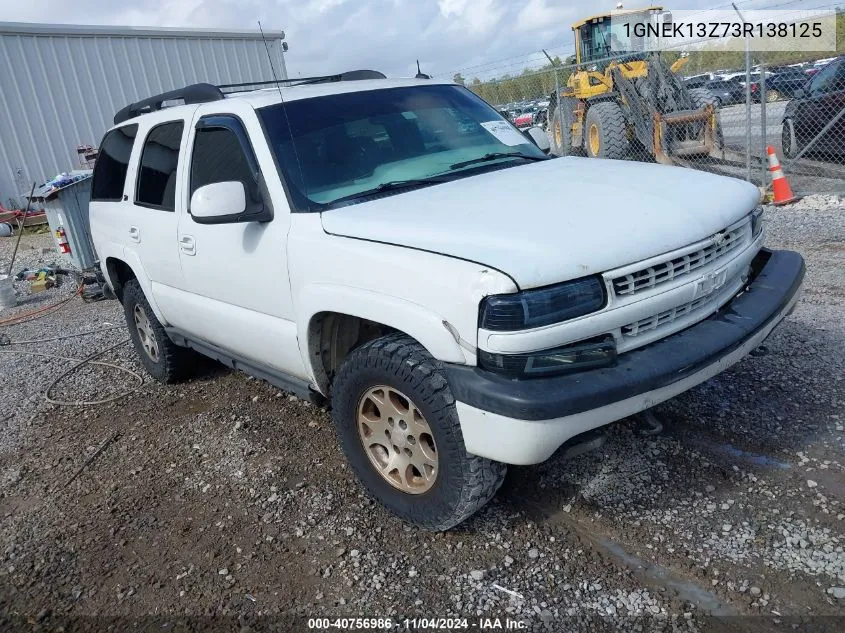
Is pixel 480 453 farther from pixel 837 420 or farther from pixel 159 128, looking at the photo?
pixel 159 128

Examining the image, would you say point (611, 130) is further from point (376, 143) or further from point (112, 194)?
point (376, 143)

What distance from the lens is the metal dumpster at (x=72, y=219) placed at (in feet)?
30.7

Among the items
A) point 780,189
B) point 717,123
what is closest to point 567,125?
point 717,123

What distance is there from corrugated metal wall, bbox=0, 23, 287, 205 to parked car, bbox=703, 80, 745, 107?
1080 cm

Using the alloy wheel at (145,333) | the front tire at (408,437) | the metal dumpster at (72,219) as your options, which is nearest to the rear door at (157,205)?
the alloy wheel at (145,333)

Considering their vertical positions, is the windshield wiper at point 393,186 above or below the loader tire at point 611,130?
above

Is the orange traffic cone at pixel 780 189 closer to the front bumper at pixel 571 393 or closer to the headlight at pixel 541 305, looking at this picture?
the front bumper at pixel 571 393

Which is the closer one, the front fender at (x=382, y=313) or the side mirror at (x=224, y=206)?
the front fender at (x=382, y=313)

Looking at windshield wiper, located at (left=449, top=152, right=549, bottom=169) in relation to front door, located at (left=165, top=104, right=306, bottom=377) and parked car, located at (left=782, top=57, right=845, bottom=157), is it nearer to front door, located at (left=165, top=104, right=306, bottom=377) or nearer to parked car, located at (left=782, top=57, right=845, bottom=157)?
front door, located at (left=165, top=104, right=306, bottom=377)

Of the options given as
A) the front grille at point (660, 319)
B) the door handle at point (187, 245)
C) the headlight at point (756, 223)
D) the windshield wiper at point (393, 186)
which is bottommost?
the front grille at point (660, 319)

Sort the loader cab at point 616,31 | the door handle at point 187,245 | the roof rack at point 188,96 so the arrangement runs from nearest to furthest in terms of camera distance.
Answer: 1. the door handle at point 187,245
2. the roof rack at point 188,96
3. the loader cab at point 616,31

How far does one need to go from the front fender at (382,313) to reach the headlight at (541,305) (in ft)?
0.62

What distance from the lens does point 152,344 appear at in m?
5.21

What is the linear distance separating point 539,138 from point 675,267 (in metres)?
1.99
